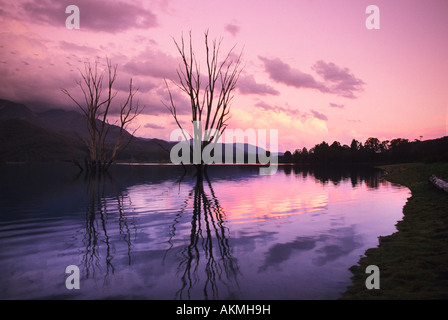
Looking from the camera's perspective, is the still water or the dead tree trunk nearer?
the still water

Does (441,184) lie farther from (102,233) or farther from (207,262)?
(102,233)

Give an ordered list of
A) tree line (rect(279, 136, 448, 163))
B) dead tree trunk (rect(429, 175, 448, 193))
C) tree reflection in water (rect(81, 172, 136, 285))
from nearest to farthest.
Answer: tree reflection in water (rect(81, 172, 136, 285)), dead tree trunk (rect(429, 175, 448, 193)), tree line (rect(279, 136, 448, 163))

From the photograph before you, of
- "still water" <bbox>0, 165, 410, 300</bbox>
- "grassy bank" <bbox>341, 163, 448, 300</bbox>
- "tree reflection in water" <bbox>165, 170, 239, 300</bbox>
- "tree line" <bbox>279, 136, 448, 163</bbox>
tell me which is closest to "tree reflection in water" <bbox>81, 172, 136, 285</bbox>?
"still water" <bbox>0, 165, 410, 300</bbox>

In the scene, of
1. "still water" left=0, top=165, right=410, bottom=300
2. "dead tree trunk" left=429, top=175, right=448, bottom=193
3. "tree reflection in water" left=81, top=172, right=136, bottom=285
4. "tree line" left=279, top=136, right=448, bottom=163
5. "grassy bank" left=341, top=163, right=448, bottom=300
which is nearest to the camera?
"grassy bank" left=341, top=163, right=448, bottom=300

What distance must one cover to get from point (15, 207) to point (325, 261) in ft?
51.3

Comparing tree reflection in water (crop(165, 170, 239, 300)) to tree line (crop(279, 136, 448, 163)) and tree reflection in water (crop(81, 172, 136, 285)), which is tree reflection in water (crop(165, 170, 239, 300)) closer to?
tree reflection in water (crop(81, 172, 136, 285))

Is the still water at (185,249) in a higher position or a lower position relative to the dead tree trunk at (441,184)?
lower

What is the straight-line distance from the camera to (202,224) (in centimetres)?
1070

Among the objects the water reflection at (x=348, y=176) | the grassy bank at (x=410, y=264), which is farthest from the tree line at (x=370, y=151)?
the grassy bank at (x=410, y=264)

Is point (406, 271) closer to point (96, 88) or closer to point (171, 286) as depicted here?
point (171, 286)

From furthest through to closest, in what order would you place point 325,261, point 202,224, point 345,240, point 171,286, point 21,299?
point 202,224 → point 345,240 → point 325,261 → point 171,286 → point 21,299

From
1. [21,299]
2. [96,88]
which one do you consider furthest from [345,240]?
[96,88]

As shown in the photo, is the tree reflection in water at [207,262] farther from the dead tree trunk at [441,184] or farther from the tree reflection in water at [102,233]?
the dead tree trunk at [441,184]

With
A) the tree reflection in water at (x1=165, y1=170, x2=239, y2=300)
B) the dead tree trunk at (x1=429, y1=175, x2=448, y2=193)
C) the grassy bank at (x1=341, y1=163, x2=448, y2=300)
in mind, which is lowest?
the grassy bank at (x1=341, y1=163, x2=448, y2=300)
